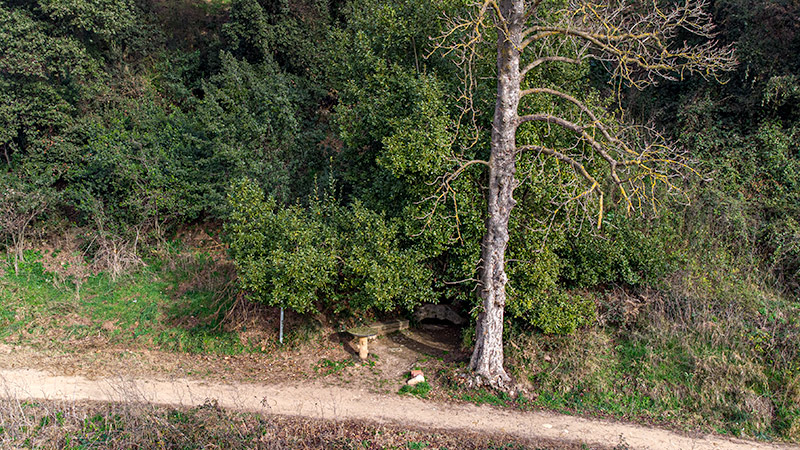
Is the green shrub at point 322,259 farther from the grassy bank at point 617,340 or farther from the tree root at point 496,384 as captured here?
the tree root at point 496,384

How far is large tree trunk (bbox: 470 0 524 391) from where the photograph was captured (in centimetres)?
983

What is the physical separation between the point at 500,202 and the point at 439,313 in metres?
3.76

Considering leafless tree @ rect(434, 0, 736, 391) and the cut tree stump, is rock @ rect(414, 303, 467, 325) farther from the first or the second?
leafless tree @ rect(434, 0, 736, 391)

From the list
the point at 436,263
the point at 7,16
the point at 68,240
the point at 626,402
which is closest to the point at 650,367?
the point at 626,402

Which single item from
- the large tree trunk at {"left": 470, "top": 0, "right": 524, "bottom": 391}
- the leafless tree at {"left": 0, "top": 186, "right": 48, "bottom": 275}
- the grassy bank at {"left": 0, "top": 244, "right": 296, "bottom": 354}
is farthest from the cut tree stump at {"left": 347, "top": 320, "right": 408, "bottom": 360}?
the leafless tree at {"left": 0, "top": 186, "right": 48, "bottom": 275}

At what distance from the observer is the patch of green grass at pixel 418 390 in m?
10.5

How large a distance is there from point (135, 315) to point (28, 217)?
5683mm

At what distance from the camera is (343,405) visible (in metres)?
10.0

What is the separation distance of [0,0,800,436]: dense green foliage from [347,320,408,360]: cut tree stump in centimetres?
58

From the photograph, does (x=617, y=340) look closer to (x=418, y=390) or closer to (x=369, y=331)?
(x=418, y=390)

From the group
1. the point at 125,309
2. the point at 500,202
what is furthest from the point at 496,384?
the point at 125,309

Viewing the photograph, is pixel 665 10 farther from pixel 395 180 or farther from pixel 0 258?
pixel 0 258

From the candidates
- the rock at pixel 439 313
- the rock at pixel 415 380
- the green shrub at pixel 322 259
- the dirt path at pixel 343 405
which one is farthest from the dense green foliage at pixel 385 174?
the rock at pixel 415 380

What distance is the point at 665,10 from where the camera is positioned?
15227mm
